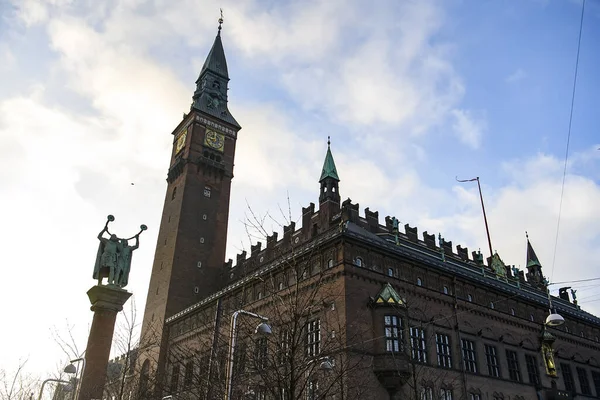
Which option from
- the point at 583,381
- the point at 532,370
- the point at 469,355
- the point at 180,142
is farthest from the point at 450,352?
the point at 180,142

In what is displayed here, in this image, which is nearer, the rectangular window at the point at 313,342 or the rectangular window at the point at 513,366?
the rectangular window at the point at 313,342

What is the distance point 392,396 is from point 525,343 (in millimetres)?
19159

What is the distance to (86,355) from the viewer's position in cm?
1958

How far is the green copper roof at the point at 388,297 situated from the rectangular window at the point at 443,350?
5.74 m

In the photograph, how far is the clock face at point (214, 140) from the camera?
61.8 m

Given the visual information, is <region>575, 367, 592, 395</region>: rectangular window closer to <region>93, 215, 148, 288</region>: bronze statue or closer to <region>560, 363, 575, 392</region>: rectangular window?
<region>560, 363, 575, 392</region>: rectangular window

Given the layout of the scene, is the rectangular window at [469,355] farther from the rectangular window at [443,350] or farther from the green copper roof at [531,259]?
the green copper roof at [531,259]

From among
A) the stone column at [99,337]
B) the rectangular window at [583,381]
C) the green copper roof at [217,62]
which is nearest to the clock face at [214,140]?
the green copper roof at [217,62]

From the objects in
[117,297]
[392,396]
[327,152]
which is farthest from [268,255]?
[117,297]

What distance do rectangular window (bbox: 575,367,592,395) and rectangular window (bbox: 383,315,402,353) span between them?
88.3 ft

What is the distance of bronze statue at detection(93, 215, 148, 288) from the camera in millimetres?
21312

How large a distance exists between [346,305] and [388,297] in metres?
3.33

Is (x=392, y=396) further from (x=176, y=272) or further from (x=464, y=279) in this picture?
(x=176, y=272)

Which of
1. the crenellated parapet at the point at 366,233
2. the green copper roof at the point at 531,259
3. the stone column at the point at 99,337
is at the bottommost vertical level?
the stone column at the point at 99,337
